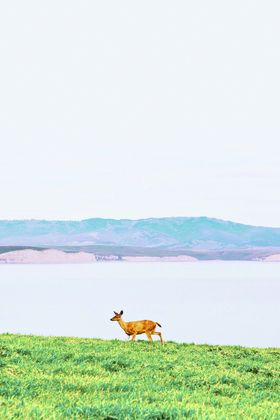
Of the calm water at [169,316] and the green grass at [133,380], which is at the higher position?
the green grass at [133,380]

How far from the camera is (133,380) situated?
49.8 feet

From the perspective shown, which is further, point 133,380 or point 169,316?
point 169,316

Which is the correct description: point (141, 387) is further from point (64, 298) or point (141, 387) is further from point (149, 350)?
point (64, 298)

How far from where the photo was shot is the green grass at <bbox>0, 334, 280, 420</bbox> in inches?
403

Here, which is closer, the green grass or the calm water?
the green grass

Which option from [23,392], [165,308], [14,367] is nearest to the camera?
[23,392]

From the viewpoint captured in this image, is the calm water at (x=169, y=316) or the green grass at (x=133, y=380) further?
the calm water at (x=169, y=316)

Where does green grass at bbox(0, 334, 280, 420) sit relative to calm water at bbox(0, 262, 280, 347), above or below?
above

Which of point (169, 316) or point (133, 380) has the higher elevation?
point (133, 380)

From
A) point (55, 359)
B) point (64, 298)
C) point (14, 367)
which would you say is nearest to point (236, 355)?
point (55, 359)

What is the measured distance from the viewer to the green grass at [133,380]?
10.2 m

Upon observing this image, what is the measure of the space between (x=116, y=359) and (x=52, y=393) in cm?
631

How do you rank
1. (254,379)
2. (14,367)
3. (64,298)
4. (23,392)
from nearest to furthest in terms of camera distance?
(23,392) → (14,367) → (254,379) → (64,298)

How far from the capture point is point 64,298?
381 ft
